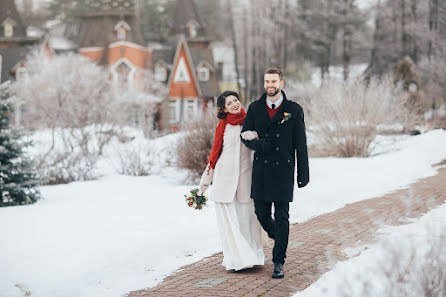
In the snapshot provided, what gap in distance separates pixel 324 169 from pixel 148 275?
334 inches

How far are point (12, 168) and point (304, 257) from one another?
6265 mm

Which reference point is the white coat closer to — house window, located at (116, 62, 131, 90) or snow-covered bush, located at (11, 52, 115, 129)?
snow-covered bush, located at (11, 52, 115, 129)

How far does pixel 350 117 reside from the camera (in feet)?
52.3

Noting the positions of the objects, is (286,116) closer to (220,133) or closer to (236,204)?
(220,133)

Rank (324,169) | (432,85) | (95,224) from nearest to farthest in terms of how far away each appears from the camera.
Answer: (95,224) < (324,169) < (432,85)

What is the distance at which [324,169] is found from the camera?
13.7 meters

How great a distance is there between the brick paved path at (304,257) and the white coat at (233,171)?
0.85 m

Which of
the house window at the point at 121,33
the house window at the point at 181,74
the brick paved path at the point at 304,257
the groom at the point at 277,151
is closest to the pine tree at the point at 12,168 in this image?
the brick paved path at the point at 304,257

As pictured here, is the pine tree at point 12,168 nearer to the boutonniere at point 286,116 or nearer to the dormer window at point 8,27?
the boutonniere at point 286,116

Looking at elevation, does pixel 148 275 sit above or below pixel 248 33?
below

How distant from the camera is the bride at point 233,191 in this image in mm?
5598

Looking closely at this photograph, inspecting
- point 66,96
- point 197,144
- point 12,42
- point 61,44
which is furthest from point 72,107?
point 61,44

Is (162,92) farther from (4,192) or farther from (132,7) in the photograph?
(4,192)

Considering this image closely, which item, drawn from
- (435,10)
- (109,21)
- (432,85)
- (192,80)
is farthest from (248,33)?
(432,85)
